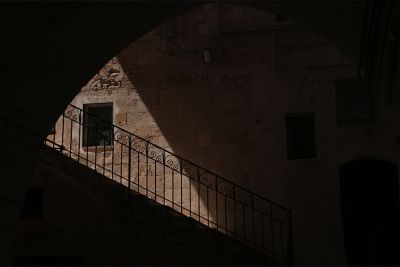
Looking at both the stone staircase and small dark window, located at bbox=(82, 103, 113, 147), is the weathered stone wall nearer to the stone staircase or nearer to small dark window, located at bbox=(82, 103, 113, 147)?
small dark window, located at bbox=(82, 103, 113, 147)

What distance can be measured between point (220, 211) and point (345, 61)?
4.02m

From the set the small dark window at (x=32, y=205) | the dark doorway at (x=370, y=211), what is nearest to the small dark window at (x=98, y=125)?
the small dark window at (x=32, y=205)

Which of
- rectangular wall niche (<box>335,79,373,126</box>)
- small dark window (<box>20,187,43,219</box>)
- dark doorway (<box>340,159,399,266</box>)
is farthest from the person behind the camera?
rectangular wall niche (<box>335,79,373,126</box>)

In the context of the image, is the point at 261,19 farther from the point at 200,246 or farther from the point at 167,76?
the point at 200,246

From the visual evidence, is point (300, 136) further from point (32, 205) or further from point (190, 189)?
point (32, 205)

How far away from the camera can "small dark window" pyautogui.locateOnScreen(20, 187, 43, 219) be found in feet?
37.7

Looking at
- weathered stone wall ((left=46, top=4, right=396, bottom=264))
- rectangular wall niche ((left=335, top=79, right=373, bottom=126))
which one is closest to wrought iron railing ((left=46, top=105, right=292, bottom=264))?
weathered stone wall ((left=46, top=4, right=396, bottom=264))

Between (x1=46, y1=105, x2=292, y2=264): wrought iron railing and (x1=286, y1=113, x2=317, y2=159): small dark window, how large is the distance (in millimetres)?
1243

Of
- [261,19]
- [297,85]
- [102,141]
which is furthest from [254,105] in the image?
[102,141]

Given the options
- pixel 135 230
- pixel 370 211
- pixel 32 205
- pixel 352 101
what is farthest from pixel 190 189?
pixel 352 101

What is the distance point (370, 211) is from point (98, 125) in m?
5.98

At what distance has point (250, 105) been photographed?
43.2 ft

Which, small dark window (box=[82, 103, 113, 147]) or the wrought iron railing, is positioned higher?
small dark window (box=[82, 103, 113, 147])

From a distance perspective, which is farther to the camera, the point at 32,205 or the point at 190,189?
the point at 190,189
